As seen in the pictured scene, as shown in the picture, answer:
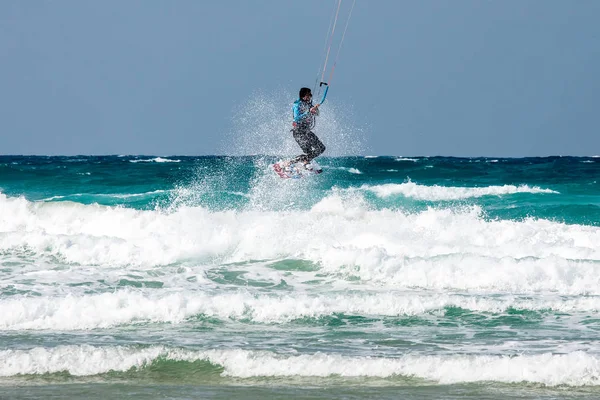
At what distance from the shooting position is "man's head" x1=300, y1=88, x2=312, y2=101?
44.8 ft

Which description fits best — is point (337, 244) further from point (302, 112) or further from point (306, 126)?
point (302, 112)

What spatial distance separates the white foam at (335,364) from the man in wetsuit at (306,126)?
6.41 meters

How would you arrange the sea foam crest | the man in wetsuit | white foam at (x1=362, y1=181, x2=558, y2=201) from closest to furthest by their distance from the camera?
the man in wetsuit
the sea foam crest
white foam at (x1=362, y1=181, x2=558, y2=201)

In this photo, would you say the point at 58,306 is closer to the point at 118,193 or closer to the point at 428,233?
the point at 428,233

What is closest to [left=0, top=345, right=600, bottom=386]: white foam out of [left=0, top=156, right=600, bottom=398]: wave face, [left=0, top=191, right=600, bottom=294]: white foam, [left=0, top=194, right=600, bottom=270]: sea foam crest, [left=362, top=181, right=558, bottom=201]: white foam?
[left=0, top=156, right=600, bottom=398]: wave face

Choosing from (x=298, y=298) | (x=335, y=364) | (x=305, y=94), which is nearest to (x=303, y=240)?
(x=305, y=94)

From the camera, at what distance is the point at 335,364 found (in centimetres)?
789

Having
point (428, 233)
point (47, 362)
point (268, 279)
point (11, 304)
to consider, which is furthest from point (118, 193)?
point (47, 362)

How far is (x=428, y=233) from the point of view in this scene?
57.7 feet

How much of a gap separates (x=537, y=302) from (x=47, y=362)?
7061 millimetres

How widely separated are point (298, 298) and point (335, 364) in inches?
121

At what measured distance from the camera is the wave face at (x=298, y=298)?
7.89 meters

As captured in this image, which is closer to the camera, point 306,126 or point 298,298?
point 298,298

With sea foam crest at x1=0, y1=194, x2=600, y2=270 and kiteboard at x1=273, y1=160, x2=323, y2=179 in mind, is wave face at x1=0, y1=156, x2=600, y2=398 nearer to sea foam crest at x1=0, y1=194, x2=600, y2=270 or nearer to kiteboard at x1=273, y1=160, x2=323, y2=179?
sea foam crest at x1=0, y1=194, x2=600, y2=270
